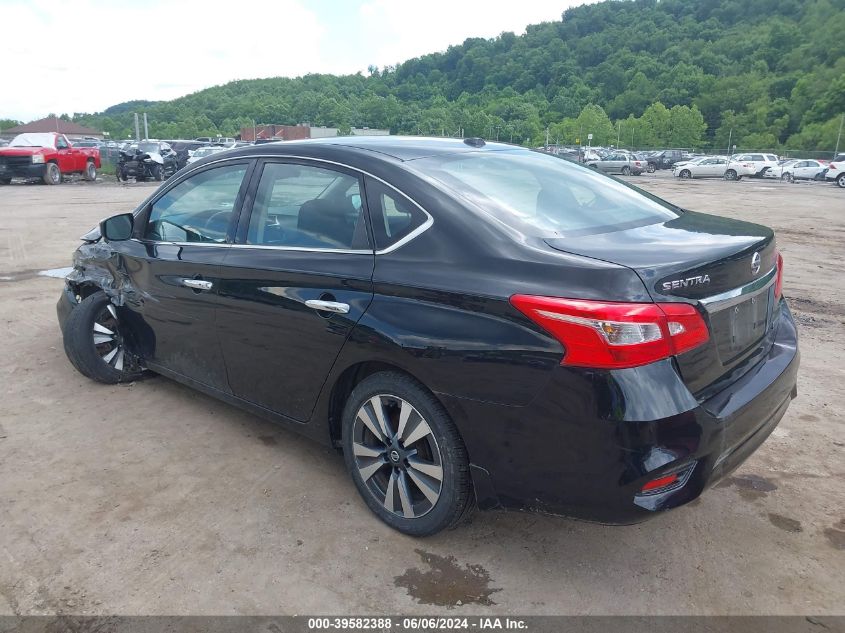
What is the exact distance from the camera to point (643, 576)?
2.65 m

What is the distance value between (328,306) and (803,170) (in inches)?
1658

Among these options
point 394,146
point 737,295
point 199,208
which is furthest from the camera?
point 199,208

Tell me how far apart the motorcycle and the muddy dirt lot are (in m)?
26.6

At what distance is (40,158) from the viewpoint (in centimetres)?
2386

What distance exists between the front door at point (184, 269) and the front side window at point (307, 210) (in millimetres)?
200

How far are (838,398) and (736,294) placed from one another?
8.02 feet

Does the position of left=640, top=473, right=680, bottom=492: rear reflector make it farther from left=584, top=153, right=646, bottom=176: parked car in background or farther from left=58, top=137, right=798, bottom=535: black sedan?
left=584, top=153, right=646, bottom=176: parked car in background

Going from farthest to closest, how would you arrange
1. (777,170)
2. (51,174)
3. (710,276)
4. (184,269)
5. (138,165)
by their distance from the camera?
(777,170), (138,165), (51,174), (184,269), (710,276)

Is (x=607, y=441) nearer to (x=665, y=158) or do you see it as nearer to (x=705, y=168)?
(x=705, y=168)

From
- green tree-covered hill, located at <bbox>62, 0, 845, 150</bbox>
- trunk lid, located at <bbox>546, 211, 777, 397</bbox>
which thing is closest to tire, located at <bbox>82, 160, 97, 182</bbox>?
trunk lid, located at <bbox>546, 211, 777, 397</bbox>

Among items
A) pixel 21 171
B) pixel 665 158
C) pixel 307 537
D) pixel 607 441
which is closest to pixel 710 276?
pixel 607 441

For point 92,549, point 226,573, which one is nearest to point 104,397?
point 92,549

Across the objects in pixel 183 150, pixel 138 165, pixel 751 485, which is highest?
pixel 183 150

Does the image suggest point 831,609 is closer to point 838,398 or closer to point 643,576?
point 643,576
